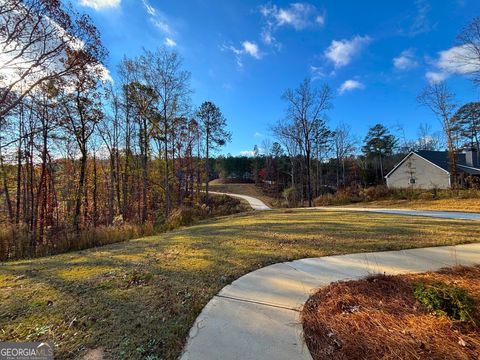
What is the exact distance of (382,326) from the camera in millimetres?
2027

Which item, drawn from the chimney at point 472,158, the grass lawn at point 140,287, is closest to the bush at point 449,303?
the grass lawn at point 140,287

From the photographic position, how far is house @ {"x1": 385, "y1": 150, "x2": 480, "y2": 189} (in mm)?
24942

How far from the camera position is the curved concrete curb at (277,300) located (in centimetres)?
187

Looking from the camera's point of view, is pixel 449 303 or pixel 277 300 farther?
pixel 277 300

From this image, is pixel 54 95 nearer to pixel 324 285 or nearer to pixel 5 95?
pixel 5 95

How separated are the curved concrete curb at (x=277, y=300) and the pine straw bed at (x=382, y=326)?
7.3 inches

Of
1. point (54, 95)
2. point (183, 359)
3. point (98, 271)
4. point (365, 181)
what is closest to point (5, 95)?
point (54, 95)

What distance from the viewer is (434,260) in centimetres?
387

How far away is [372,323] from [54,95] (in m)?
16.8
